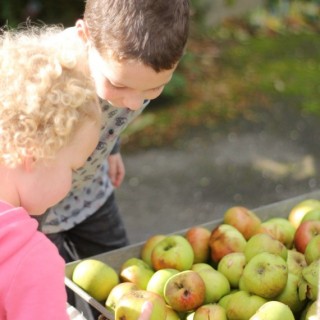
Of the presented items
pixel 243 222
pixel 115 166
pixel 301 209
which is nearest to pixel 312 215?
pixel 301 209

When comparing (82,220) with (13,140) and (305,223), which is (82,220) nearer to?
(305,223)

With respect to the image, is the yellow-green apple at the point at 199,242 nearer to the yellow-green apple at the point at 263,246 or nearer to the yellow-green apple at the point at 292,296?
the yellow-green apple at the point at 263,246

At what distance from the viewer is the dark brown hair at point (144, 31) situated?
2.06 m

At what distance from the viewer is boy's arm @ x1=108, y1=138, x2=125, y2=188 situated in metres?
2.97

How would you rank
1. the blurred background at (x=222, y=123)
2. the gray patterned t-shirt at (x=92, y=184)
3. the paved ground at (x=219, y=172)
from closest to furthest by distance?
the gray patterned t-shirt at (x=92, y=184) → the paved ground at (x=219, y=172) → the blurred background at (x=222, y=123)

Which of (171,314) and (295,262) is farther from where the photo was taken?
(295,262)

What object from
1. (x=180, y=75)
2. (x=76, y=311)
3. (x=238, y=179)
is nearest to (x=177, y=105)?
(x=180, y=75)

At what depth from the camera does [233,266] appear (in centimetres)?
231

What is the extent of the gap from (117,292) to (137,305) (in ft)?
0.64

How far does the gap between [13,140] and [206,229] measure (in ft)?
3.19

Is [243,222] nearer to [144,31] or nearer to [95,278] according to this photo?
[95,278]

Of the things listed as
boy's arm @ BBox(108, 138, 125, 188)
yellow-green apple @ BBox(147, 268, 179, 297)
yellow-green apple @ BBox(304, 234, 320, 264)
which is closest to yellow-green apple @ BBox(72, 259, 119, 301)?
yellow-green apple @ BBox(147, 268, 179, 297)

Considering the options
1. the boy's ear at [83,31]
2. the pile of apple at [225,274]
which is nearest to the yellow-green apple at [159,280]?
the pile of apple at [225,274]

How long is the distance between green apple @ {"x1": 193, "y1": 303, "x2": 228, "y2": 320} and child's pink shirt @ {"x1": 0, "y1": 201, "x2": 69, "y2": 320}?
492mm
